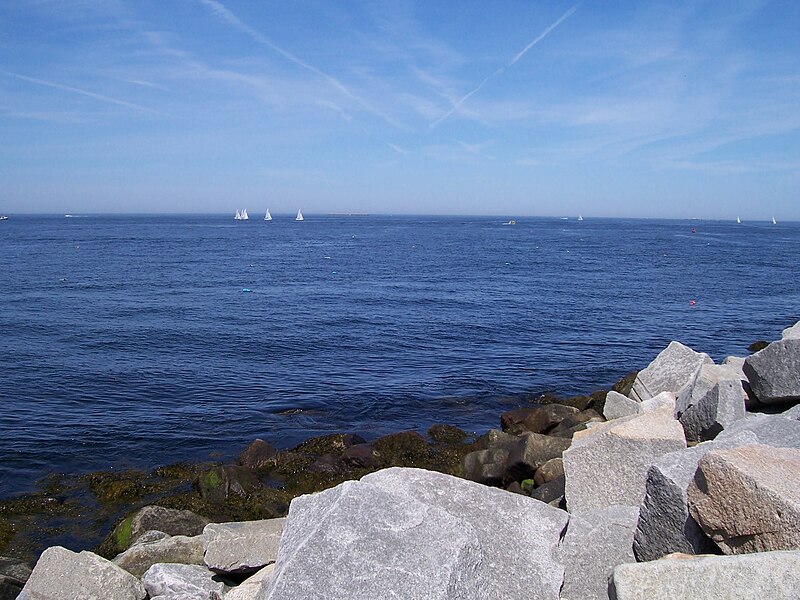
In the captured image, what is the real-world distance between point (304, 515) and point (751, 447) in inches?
123

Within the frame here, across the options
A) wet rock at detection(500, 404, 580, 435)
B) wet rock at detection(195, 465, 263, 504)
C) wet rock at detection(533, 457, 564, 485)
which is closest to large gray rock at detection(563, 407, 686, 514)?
wet rock at detection(533, 457, 564, 485)

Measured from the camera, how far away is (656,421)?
7.43 metres

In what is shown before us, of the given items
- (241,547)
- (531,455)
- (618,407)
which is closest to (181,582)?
→ (241,547)

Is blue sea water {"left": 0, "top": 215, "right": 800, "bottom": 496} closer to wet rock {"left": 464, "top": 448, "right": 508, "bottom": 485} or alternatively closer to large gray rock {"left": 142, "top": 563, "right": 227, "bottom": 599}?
wet rock {"left": 464, "top": 448, "right": 508, "bottom": 485}

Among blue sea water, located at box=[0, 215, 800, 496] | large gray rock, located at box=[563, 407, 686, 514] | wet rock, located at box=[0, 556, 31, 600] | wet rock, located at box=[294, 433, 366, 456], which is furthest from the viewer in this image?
blue sea water, located at box=[0, 215, 800, 496]

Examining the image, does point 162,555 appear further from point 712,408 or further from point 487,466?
point 712,408

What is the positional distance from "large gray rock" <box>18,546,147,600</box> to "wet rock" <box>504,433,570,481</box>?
20.1 feet

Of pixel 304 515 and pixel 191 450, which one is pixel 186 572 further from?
pixel 191 450

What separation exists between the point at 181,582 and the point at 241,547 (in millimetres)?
611

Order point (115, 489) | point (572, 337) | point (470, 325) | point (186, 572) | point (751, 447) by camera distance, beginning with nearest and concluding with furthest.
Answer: point (751, 447)
point (186, 572)
point (115, 489)
point (572, 337)
point (470, 325)

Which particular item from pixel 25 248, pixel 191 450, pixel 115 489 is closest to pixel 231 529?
pixel 115 489

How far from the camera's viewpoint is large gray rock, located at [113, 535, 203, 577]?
24.9 ft

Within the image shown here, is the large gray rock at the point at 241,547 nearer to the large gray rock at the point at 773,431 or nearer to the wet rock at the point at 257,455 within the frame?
the large gray rock at the point at 773,431

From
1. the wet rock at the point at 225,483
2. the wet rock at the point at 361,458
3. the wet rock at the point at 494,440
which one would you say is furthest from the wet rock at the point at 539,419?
the wet rock at the point at 225,483
